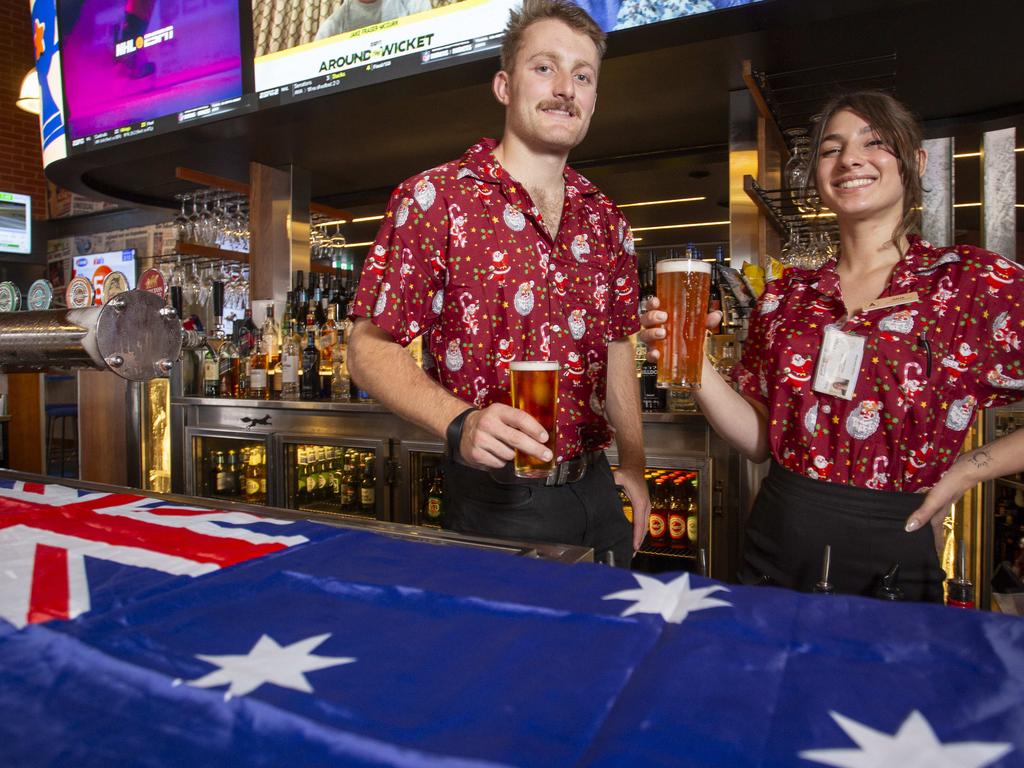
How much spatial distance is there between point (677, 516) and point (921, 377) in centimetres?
157

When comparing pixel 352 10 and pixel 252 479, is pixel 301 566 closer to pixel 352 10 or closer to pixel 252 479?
pixel 352 10

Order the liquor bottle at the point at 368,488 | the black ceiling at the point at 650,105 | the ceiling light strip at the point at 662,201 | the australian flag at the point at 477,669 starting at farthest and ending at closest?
the ceiling light strip at the point at 662,201 → the liquor bottle at the point at 368,488 → the black ceiling at the point at 650,105 → the australian flag at the point at 477,669

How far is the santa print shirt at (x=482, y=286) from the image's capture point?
1.52 meters

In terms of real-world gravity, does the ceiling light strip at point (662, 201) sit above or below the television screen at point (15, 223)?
below

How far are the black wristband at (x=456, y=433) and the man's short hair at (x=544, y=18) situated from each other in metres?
0.79

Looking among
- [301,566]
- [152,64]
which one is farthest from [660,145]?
[301,566]

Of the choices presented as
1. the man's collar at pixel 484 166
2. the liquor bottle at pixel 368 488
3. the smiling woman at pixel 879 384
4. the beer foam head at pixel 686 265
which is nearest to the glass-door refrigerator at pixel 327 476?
the liquor bottle at pixel 368 488

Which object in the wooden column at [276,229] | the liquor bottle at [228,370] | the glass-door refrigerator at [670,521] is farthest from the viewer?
the wooden column at [276,229]

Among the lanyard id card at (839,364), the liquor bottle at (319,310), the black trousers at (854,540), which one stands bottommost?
the black trousers at (854,540)

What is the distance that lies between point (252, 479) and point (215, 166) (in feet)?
6.12

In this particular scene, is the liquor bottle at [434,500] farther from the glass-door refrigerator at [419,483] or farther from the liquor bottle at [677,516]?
the liquor bottle at [677,516]

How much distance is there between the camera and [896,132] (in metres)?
1.53

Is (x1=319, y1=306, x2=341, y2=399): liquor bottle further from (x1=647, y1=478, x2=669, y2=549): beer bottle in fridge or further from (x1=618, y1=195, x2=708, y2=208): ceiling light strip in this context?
(x1=618, y1=195, x2=708, y2=208): ceiling light strip

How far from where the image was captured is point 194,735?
1.73 ft
